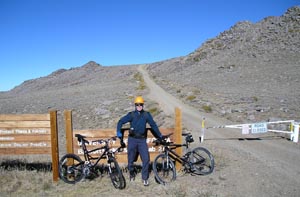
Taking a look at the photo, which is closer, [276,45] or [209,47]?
[276,45]

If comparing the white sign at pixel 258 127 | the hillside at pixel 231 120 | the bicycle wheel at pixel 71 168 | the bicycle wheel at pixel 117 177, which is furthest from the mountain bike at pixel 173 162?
the white sign at pixel 258 127

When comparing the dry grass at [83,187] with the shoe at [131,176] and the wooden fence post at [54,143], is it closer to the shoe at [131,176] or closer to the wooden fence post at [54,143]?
the shoe at [131,176]

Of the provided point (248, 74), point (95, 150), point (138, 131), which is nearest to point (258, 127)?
point (138, 131)

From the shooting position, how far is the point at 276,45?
58.1 meters

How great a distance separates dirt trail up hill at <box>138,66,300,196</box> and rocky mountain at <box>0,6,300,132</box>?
5137 millimetres

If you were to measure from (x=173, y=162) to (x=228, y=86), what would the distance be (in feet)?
100

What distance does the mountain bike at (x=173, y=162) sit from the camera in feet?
25.3

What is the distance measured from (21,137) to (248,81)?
34692 mm

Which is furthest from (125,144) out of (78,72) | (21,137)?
(78,72)

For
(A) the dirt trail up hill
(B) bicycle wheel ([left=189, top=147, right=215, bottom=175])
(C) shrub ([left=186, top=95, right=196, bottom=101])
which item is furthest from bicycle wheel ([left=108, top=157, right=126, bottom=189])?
(C) shrub ([left=186, top=95, right=196, bottom=101])

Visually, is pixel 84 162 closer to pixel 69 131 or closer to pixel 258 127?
pixel 69 131

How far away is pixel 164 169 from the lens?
785 centimetres

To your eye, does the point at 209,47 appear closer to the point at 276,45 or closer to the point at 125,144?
the point at 276,45

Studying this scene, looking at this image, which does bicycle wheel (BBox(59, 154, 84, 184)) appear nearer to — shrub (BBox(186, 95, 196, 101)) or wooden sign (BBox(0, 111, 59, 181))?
wooden sign (BBox(0, 111, 59, 181))
